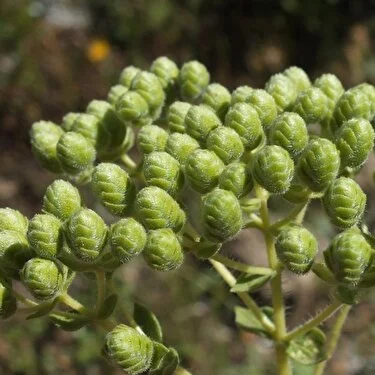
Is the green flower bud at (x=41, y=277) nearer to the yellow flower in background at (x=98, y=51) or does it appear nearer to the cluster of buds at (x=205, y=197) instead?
the cluster of buds at (x=205, y=197)

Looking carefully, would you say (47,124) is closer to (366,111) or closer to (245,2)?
(366,111)

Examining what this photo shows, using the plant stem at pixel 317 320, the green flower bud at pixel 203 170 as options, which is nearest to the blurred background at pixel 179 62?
the plant stem at pixel 317 320

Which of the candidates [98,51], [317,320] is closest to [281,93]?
[317,320]

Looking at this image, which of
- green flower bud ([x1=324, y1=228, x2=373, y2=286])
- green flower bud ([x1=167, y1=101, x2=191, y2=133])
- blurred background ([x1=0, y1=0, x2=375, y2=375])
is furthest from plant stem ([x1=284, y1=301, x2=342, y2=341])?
blurred background ([x1=0, y1=0, x2=375, y2=375])

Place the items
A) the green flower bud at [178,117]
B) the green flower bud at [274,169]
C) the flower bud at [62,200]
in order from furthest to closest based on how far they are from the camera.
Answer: the green flower bud at [178,117] → the flower bud at [62,200] → the green flower bud at [274,169]

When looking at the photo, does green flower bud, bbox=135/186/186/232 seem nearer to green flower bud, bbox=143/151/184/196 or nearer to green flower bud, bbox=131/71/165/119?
green flower bud, bbox=143/151/184/196

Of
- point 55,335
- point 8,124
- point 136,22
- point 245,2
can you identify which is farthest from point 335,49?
point 55,335

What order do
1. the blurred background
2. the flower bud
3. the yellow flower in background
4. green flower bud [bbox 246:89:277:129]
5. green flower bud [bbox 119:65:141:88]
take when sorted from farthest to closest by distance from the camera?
the yellow flower in background < the blurred background < green flower bud [bbox 119:65:141:88] < green flower bud [bbox 246:89:277:129] < the flower bud
